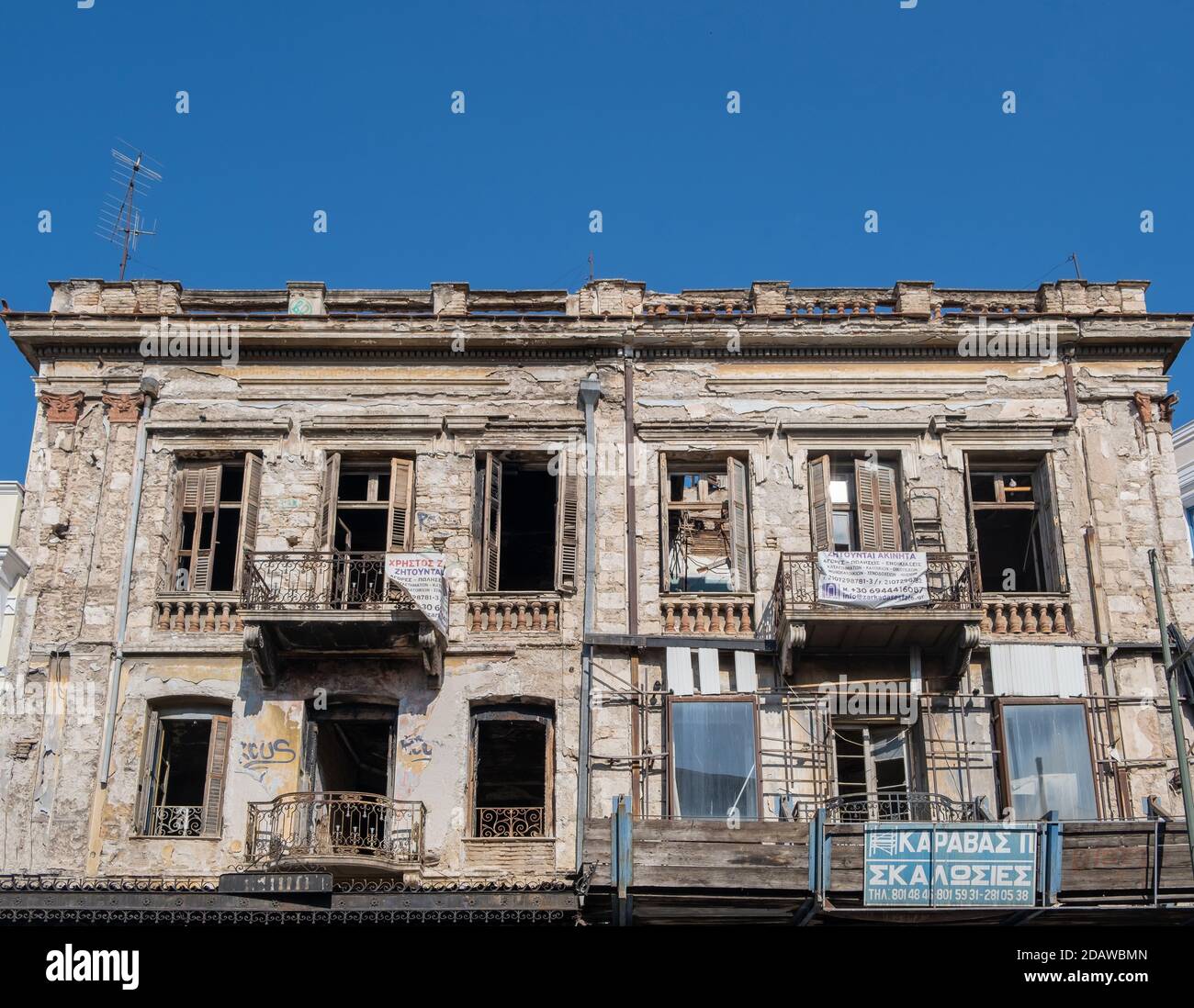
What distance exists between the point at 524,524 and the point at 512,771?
483 centimetres

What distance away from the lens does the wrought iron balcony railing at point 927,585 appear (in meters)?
19.2

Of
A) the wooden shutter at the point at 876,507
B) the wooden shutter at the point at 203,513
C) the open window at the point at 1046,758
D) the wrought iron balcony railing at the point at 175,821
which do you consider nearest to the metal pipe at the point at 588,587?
the wooden shutter at the point at 876,507

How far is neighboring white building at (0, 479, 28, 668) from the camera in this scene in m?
20.2

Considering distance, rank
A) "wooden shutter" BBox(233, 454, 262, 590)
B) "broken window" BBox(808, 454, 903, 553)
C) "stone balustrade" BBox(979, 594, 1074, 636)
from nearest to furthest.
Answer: "stone balustrade" BBox(979, 594, 1074, 636) → "wooden shutter" BBox(233, 454, 262, 590) → "broken window" BBox(808, 454, 903, 553)

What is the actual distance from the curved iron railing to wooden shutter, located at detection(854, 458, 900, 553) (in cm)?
325

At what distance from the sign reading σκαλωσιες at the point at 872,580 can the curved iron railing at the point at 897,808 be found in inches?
89.2

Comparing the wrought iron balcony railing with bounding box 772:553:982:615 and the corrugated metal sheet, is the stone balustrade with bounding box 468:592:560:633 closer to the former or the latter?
the wrought iron balcony railing with bounding box 772:553:982:615

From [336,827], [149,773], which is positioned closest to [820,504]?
[336,827]

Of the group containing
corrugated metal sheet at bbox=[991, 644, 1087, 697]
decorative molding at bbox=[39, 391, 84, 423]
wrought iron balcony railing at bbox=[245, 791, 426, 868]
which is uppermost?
decorative molding at bbox=[39, 391, 84, 423]

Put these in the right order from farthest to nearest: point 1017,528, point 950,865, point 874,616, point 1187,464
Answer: point 1187,464, point 1017,528, point 874,616, point 950,865

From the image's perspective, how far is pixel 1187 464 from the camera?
26.3 m

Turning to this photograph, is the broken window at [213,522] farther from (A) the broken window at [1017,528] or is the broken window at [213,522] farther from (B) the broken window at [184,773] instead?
(A) the broken window at [1017,528]

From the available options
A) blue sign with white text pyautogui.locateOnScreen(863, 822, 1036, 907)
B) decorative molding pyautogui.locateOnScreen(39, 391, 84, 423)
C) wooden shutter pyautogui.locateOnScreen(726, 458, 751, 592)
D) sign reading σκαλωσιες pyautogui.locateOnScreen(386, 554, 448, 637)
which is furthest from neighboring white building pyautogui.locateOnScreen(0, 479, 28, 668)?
blue sign with white text pyautogui.locateOnScreen(863, 822, 1036, 907)

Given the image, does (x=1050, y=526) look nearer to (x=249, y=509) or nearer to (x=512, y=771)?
(x=512, y=771)
